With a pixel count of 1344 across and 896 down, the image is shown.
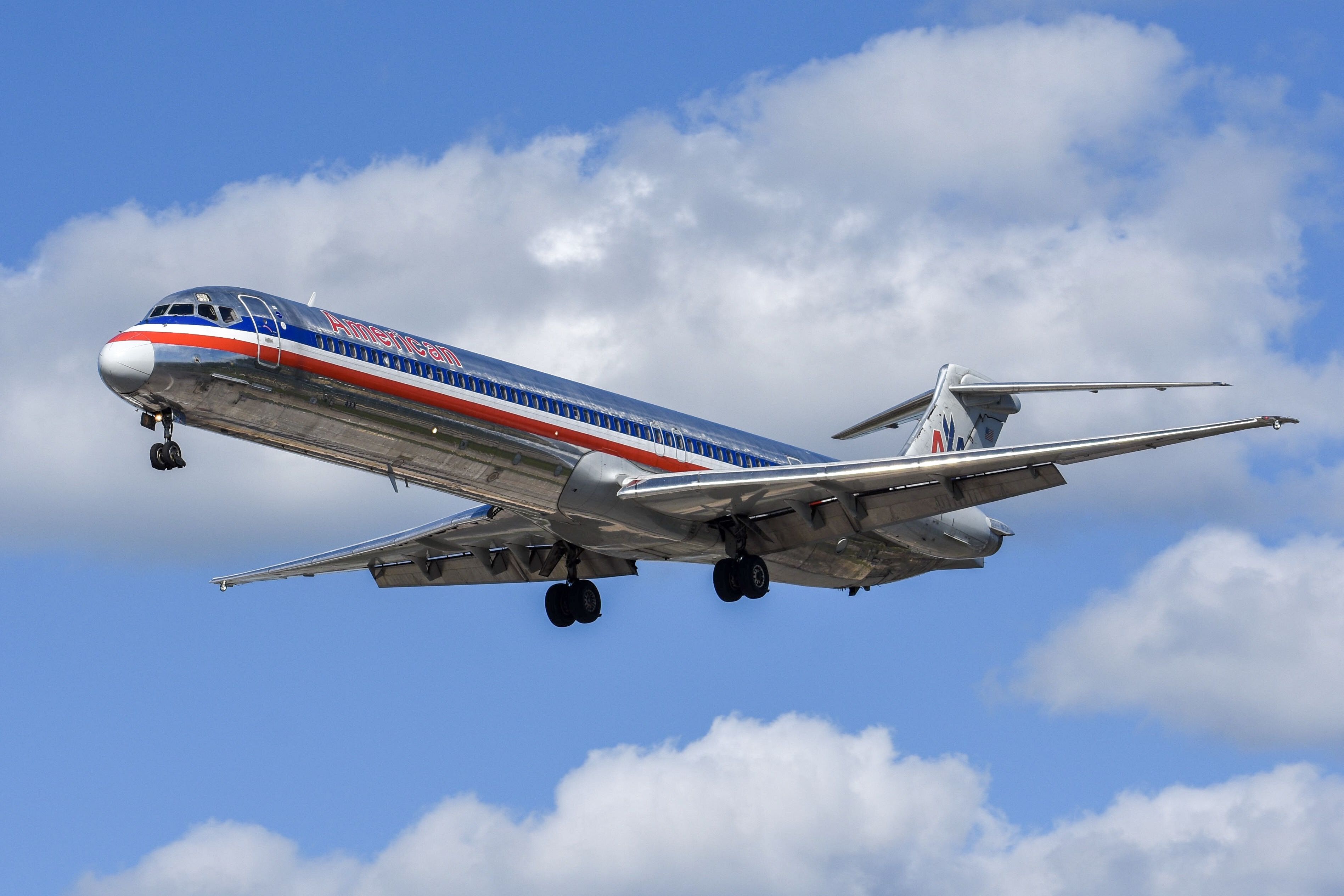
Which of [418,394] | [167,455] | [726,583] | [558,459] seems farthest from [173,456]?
[726,583]

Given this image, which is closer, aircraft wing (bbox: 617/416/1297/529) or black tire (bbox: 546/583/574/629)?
aircraft wing (bbox: 617/416/1297/529)

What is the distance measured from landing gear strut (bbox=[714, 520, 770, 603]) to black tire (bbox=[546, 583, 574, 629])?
431cm

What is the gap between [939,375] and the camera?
140 feet

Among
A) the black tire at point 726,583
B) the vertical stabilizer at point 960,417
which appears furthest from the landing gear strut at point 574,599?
the vertical stabilizer at point 960,417

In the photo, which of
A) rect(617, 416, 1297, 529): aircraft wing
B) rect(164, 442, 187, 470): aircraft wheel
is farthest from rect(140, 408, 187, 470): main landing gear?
rect(617, 416, 1297, 529): aircraft wing

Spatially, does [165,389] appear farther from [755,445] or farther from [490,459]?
[755,445]

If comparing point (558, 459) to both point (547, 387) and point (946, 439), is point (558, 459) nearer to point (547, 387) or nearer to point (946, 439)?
point (547, 387)

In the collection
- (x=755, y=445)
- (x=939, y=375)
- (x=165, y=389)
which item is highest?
(x=939, y=375)

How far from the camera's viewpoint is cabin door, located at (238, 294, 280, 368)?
96.6 feet

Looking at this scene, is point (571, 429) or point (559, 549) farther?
point (559, 549)

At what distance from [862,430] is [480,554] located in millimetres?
9182

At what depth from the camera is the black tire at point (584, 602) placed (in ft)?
127

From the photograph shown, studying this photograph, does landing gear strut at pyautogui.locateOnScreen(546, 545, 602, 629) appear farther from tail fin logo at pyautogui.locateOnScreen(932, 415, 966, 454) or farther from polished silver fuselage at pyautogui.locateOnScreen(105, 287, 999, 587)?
tail fin logo at pyautogui.locateOnScreen(932, 415, 966, 454)

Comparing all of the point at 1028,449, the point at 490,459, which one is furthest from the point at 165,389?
the point at 1028,449
